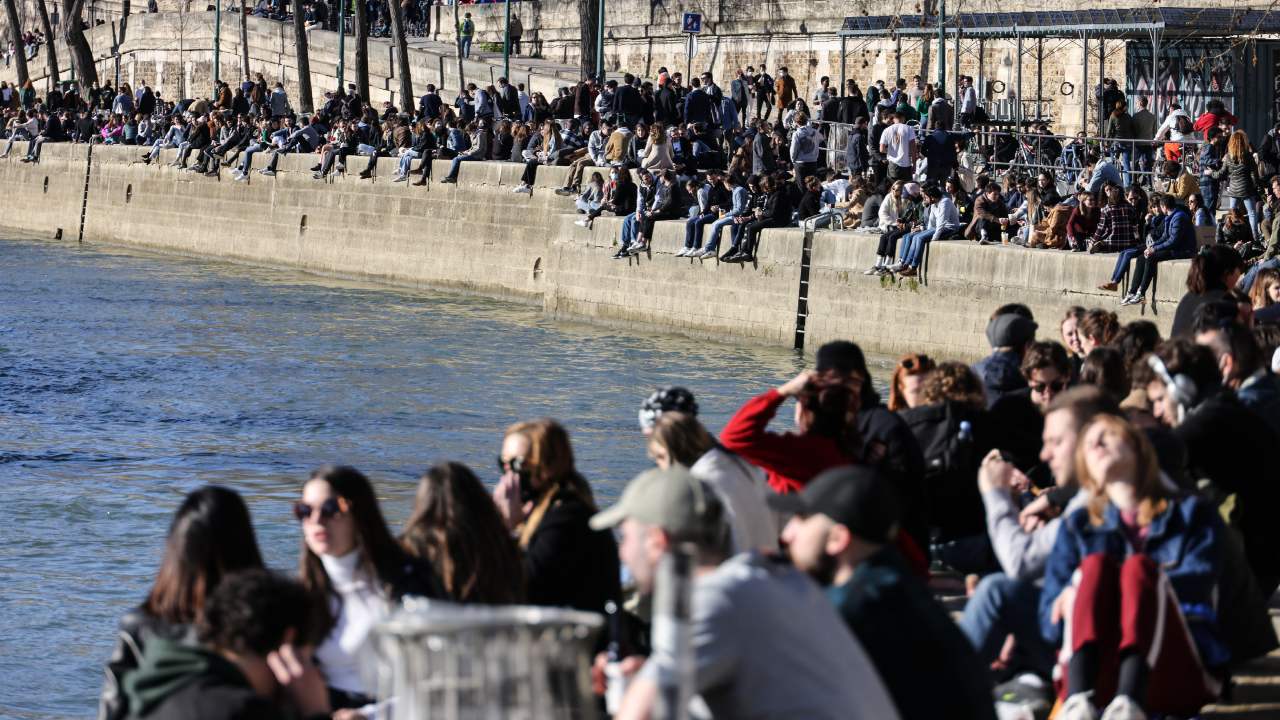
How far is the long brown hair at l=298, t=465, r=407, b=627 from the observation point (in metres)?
5.57

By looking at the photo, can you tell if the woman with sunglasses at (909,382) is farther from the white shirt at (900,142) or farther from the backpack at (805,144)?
the backpack at (805,144)

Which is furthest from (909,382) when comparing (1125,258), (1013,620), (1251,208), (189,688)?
(1251,208)

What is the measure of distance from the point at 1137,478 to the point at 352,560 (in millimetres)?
2222

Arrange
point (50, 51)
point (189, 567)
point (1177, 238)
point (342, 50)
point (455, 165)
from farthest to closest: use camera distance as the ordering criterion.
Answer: point (50, 51) → point (342, 50) → point (455, 165) → point (1177, 238) → point (189, 567)

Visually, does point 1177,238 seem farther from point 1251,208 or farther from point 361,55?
point 361,55

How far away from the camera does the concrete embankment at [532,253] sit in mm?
24156

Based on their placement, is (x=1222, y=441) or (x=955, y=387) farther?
(x=955, y=387)

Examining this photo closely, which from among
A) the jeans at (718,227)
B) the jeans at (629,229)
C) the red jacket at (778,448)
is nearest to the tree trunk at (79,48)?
the jeans at (629,229)

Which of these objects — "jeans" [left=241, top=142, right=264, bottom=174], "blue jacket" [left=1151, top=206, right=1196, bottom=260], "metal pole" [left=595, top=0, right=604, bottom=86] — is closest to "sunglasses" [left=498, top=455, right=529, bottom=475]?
"blue jacket" [left=1151, top=206, right=1196, bottom=260]

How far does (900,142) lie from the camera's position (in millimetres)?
25719

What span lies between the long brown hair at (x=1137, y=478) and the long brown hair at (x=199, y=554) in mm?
2412

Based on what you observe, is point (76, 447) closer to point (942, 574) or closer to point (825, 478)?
point (942, 574)

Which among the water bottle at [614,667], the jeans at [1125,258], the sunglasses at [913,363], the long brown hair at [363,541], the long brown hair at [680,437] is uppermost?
the jeans at [1125,258]

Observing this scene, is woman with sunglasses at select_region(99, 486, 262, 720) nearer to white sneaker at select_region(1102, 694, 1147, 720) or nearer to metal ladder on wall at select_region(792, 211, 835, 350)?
white sneaker at select_region(1102, 694, 1147, 720)
